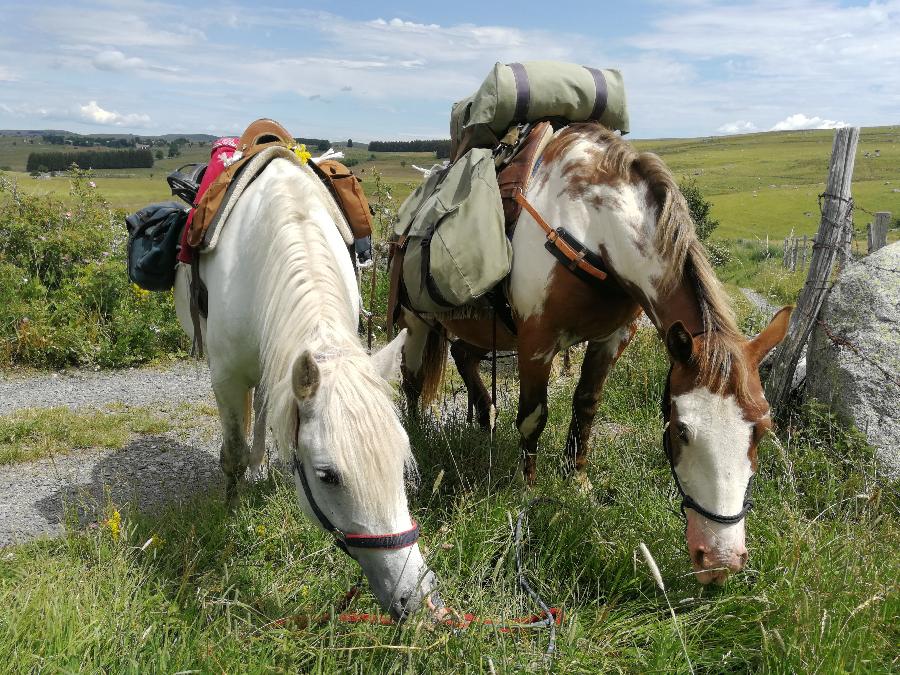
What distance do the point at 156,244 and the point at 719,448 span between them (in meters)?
3.28

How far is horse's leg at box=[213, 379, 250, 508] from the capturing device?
316 cm

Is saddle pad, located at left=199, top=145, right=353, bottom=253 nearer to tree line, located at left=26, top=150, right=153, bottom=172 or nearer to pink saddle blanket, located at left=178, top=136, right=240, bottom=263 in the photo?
pink saddle blanket, located at left=178, top=136, right=240, bottom=263

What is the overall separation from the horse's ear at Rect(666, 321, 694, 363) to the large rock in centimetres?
183

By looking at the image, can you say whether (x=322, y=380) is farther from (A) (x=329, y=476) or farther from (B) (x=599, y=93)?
(B) (x=599, y=93)

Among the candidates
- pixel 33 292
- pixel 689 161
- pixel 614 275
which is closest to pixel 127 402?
pixel 33 292

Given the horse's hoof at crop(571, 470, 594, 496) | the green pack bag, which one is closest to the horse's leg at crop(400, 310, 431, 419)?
the green pack bag

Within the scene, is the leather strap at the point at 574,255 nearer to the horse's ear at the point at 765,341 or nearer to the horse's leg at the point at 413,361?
the horse's ear at the point at 765,341

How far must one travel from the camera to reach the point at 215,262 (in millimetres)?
3098

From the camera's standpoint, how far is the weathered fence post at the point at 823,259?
12.7ft

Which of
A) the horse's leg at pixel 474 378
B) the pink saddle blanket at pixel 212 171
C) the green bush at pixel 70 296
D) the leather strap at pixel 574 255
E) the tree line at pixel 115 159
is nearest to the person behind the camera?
the leather strap at pixel 574 255

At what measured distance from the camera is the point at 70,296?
23.4 feet

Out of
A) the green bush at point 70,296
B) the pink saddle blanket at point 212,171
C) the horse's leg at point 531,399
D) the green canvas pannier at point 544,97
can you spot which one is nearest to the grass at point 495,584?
the horse's leg at point 531,399

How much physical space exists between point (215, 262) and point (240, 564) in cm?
145

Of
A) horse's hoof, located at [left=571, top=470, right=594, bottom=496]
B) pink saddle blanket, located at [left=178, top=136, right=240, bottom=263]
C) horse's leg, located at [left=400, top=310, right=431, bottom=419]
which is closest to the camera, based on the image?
pink saddle blanket, located at [left=178, top=136, right=240, bottom=263]
